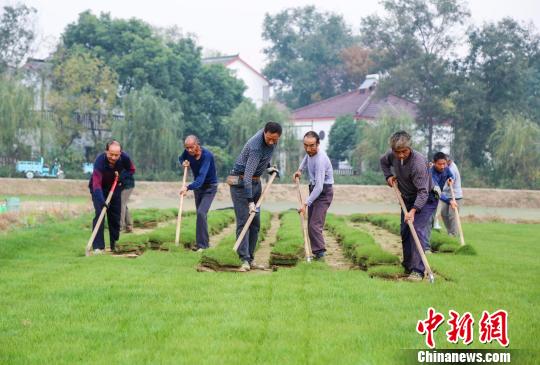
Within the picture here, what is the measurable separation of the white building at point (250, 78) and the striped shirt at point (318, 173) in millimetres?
52844

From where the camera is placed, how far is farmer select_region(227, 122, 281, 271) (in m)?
9.70

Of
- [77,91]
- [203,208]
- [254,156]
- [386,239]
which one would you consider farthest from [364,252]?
[77,91]

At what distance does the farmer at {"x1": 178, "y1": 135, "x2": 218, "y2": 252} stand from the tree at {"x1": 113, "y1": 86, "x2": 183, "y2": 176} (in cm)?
2724

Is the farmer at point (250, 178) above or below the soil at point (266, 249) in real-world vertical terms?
above

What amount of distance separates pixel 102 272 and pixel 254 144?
2.66 metres

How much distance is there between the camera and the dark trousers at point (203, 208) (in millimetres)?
12062

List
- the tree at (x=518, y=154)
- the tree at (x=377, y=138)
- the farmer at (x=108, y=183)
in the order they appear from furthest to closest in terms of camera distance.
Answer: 1. the tree at (x=377, y=138)
2. the tree at (x=518, y=154)
3. the farmer at (x=108, y=183)

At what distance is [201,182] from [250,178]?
8.02 ft

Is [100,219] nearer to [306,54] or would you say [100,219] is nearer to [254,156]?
[254,156]

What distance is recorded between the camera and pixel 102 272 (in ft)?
30.2

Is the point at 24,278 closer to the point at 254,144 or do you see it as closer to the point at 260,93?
the point at 254,144

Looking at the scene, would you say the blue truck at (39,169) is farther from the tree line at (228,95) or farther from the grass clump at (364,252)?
the grass clump at (364,252)

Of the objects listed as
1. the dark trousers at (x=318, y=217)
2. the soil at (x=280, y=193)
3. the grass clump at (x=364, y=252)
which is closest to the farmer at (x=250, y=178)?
the dark trousers at (x=318, y=217)

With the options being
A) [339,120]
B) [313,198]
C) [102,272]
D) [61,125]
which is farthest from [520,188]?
[102,272]
